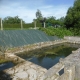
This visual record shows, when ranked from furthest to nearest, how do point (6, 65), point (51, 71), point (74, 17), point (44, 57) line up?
1. point (74, 17)
2. point (44, 57)
3. point (6, 65)
4. point (51, 71)

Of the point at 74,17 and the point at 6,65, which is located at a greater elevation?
the point at 74,17

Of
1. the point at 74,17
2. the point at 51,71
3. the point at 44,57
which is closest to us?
the point at 51,71

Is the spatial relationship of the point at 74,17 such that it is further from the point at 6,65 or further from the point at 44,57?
the point at 6,65

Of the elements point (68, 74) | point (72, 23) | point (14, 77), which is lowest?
point (14, 77)

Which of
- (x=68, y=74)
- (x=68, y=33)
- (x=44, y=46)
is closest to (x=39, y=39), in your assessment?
(x=44, y=46)

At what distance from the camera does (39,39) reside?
1730 centimetres

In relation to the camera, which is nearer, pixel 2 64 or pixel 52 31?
pixel 2 64

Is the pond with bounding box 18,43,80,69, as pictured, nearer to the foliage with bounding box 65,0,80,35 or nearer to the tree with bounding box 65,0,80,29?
the foliage with bounding box 65,0,80,35

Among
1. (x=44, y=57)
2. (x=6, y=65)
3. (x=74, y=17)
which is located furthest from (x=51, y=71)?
(x=74, y=17)

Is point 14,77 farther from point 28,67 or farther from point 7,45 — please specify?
point 7,45

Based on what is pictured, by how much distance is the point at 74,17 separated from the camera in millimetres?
23969

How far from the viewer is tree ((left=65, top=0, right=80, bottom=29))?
940 inches

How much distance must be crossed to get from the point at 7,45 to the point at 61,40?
9.10 metres

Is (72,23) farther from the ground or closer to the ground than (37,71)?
farther from the ground
